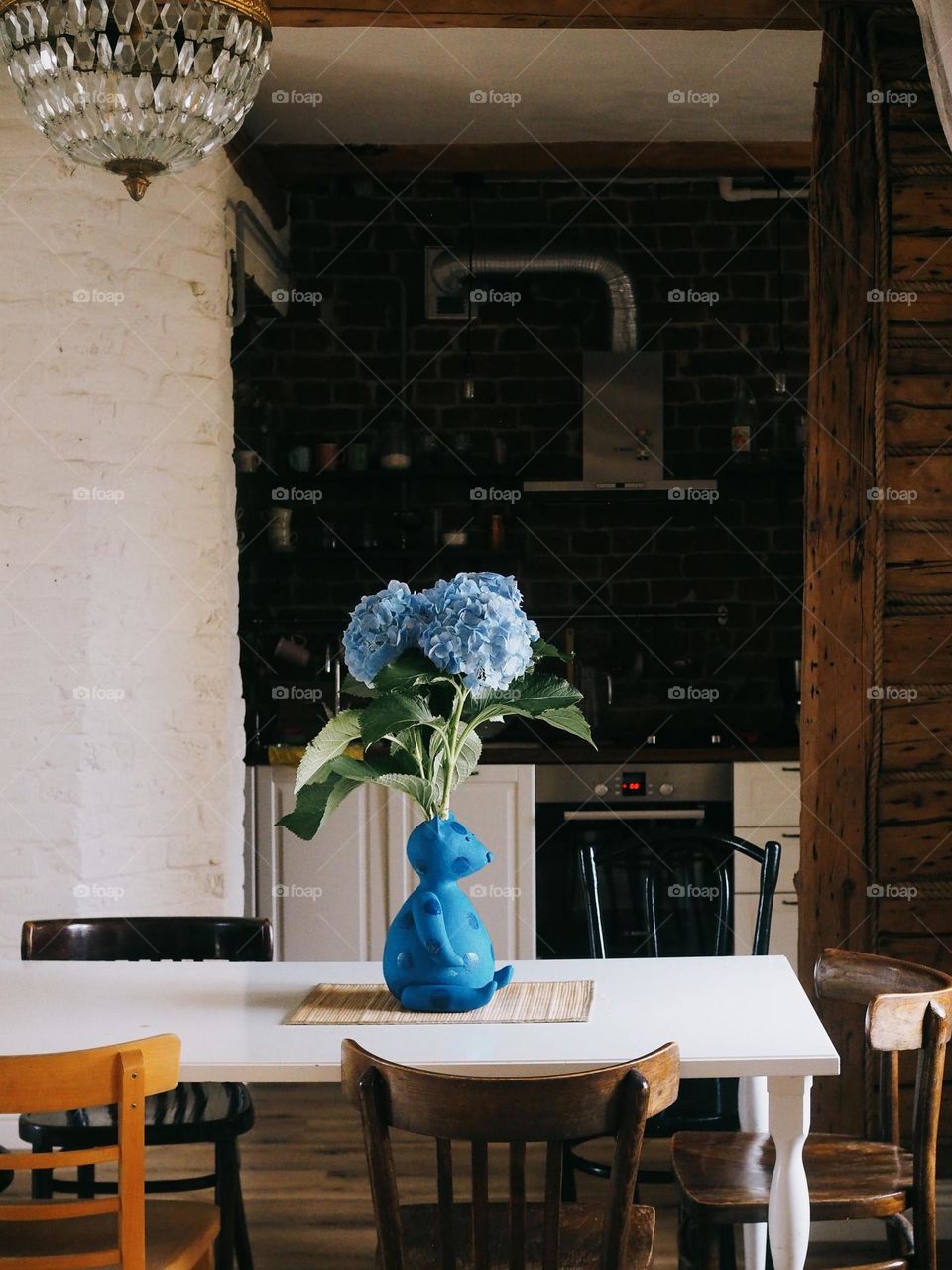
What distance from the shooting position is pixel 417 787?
2.11 meters

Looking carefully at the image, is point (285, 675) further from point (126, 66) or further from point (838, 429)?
point (126, 66)

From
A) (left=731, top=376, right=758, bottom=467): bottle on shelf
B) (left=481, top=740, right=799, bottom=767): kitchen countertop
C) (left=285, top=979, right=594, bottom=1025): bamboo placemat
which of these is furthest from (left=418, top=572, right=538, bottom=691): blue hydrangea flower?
(left=731, top=376, right=758, bottom=467): bottle on shelf

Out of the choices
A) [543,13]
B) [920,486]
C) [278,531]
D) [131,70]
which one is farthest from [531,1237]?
[278,531]

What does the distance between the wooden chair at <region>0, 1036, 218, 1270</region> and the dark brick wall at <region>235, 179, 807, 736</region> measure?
11.0 feet

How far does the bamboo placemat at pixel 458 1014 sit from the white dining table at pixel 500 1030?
1.0 inches

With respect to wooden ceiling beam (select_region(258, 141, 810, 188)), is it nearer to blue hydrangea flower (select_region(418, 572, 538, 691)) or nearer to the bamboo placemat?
blue hydrangea flower (select_region(418, 572, 538, 691))

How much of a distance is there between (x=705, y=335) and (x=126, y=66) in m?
3.68

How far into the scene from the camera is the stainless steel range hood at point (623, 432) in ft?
16.4

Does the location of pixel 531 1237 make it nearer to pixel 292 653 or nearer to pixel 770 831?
pixel 770 831

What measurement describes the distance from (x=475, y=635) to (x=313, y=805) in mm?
355

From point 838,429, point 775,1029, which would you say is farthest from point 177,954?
point 838,429

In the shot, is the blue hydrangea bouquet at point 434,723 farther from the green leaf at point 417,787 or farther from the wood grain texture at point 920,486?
the wood grain texture at point 920,486

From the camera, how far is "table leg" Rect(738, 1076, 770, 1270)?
2330mm

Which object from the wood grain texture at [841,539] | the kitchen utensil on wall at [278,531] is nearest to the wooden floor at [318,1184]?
the wood grain texture at [841,539]
